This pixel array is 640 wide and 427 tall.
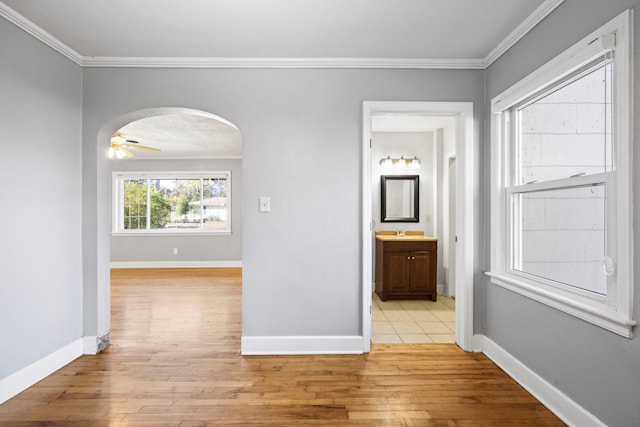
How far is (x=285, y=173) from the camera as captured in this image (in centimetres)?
292

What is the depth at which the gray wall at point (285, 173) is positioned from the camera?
9.55 ft

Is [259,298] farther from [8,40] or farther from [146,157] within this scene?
[146,157]

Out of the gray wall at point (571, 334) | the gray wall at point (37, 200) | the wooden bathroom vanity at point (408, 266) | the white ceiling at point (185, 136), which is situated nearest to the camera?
the gray wall at point (571, 334)

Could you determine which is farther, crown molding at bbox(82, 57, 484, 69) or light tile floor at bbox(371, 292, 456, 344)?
light tile floor at bbox(371, 292, 456, 344)

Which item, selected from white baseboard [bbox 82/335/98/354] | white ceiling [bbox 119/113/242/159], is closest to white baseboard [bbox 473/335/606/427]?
white baseboard [bbox 82/335/98/354]

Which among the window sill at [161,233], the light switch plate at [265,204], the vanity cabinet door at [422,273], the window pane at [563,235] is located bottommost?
the vanity cabinet door at [422,273]

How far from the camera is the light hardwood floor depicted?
6.57ft

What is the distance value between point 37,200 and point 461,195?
323 cm

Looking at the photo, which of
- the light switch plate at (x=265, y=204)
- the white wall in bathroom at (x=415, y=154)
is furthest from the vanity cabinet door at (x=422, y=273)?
the light switch plate at (x=265, y=204)

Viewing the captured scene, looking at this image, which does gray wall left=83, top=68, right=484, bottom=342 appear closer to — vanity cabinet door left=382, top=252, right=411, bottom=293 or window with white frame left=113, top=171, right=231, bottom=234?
vanity cabinet door left=382, top=252, right=411, bottom=293

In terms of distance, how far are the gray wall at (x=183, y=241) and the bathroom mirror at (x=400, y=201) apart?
359 cm

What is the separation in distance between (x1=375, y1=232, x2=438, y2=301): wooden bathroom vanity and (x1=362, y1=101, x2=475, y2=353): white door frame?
5.04ft

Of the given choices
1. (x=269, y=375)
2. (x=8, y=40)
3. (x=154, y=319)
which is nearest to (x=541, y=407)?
(x=269, y=375)

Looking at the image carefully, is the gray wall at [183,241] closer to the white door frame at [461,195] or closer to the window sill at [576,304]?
the white door frame at [461,195]
